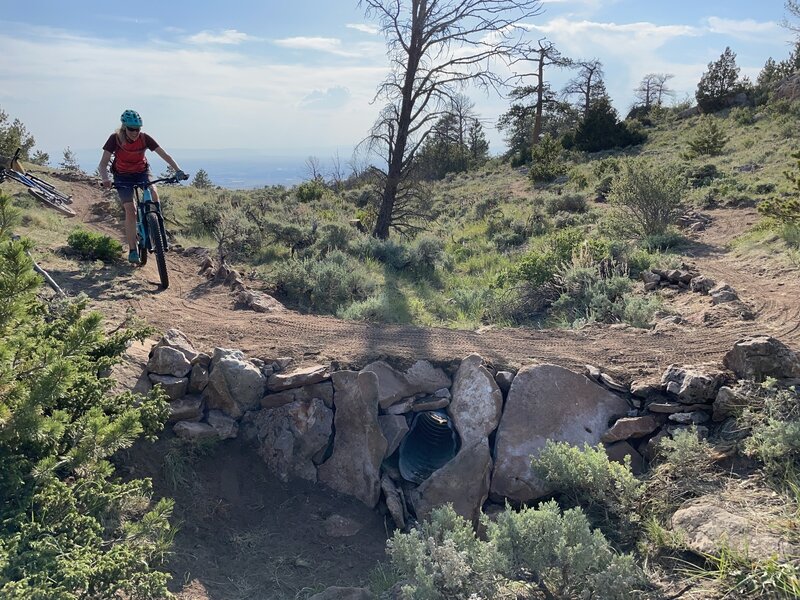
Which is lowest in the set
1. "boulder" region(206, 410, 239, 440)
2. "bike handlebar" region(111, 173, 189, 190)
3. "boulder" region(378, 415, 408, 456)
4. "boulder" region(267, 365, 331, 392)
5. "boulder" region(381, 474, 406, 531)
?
"boulder" region(381, 474, 406, 531)

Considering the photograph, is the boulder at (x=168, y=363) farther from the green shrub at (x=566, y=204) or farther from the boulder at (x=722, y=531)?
the green shrub at (x=566, y=204)

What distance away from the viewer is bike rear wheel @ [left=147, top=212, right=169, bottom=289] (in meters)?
6.77

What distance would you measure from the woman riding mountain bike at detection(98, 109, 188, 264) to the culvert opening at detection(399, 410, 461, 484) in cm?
375

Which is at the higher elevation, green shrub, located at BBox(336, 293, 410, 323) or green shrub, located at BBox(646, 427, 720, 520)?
green shrub, located at BBox(336, 293, 410, 323)

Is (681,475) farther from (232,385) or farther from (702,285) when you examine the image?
(702,285)

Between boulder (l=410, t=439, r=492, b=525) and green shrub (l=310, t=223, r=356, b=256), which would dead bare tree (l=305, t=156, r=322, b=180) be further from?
boulder (l=410, t=439, r=492, b=525)

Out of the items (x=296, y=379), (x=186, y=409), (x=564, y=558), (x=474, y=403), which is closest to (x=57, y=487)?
(x=186, y=409)

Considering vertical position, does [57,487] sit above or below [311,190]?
below

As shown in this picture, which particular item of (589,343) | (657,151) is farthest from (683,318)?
(657,151)

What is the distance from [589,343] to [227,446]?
345 centimetres

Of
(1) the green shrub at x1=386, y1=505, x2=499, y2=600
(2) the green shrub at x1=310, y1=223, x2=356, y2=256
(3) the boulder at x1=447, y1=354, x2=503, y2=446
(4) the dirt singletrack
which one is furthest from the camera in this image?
(2) the green shrub at x1=310, y1=223, x2=356, y2=256

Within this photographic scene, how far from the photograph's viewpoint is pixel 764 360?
4555mm

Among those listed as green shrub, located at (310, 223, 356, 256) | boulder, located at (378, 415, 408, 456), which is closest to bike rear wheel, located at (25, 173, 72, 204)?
green shrub, located at (310, 223, 356, 256)

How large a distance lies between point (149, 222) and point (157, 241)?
0.23m
